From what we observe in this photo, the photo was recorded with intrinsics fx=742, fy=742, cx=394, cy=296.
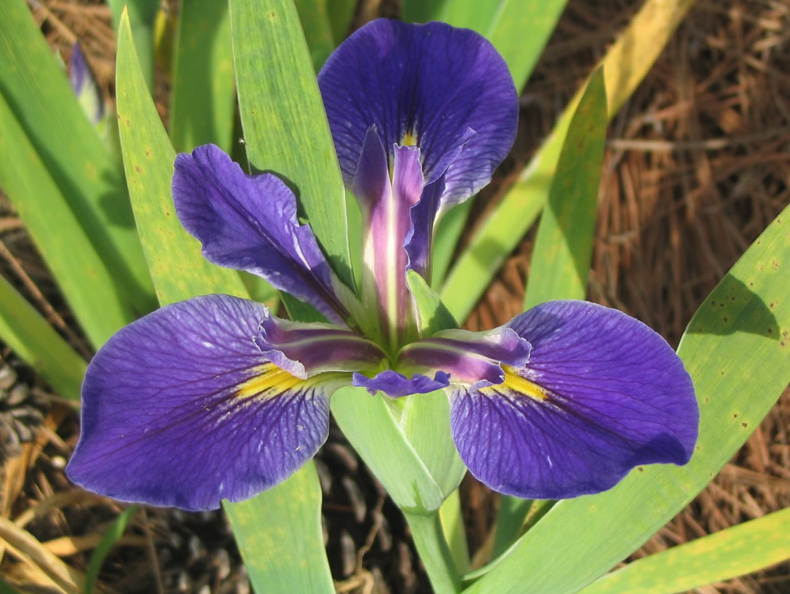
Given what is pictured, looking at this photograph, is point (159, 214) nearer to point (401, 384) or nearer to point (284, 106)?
point (284, 106)

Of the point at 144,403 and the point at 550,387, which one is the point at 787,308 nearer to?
the point at 550,387

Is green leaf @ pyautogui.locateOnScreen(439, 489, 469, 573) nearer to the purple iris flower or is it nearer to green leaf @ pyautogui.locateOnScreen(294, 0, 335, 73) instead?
the purple iris flower

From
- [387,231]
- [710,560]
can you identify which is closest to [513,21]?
[387,231]

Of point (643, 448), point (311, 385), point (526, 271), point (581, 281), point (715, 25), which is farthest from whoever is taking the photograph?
point (715, 25)

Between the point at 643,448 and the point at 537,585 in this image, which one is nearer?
the point at 643,448

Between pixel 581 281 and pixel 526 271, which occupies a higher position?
pixel 581 281

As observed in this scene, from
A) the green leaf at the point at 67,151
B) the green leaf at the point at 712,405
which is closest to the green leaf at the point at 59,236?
the green leaf at the point at 67,151

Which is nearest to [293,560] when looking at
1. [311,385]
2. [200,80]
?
[311,385]

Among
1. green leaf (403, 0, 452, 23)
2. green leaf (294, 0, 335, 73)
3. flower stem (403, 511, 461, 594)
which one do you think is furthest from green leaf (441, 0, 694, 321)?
flower stem (403, 511, 461, 594)
